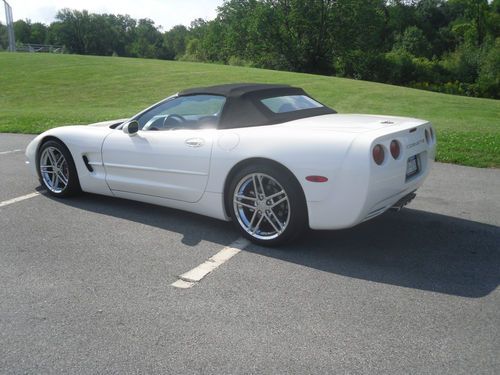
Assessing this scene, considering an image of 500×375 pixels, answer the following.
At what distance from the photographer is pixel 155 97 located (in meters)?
23.1

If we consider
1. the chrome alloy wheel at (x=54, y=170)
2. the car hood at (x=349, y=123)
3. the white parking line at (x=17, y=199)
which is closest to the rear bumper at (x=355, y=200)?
the car hood at (x=349, y=123)

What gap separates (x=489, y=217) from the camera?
514 centimetres

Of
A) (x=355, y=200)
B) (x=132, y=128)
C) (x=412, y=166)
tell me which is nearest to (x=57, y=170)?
(x=132, y=128)

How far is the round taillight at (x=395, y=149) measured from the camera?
3998mm

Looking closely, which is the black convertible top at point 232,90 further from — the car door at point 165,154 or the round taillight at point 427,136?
the round taillight at point 427,136

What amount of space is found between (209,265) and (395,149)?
1696mm

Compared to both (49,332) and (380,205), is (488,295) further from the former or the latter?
(49,332)

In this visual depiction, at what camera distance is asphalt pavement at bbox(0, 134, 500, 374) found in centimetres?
270

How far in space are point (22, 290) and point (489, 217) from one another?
14.0ft

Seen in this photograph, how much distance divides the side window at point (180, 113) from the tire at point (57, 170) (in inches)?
41.6

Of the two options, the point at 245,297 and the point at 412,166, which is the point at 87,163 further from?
the point at 412,166

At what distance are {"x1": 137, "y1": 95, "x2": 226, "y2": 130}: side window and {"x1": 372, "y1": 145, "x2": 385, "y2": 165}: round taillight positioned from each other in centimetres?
165

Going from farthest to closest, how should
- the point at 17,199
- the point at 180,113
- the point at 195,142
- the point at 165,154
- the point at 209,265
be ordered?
the point at 17,199 < the point at 180,113 < the point at 165,154 < the point at 195,142 < the point at 209,265

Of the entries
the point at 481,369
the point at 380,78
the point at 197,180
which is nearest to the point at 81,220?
the point at 197,180
